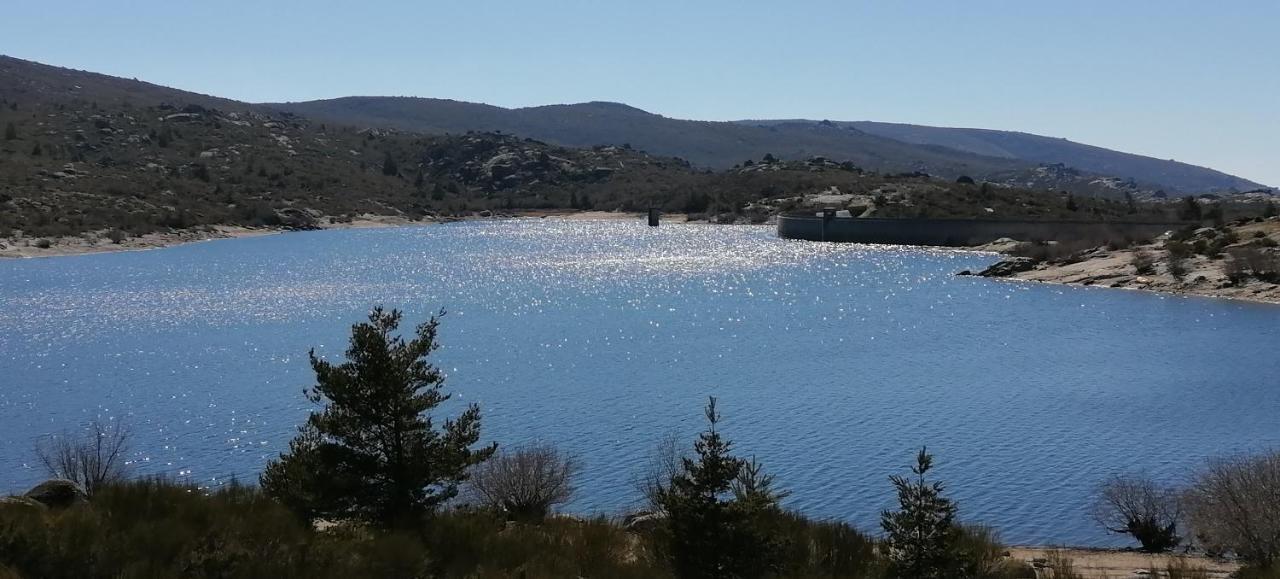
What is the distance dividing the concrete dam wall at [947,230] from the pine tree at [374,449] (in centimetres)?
9318

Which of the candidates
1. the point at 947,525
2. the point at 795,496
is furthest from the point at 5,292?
the point at 947,525

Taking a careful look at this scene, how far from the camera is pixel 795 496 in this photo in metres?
27.8

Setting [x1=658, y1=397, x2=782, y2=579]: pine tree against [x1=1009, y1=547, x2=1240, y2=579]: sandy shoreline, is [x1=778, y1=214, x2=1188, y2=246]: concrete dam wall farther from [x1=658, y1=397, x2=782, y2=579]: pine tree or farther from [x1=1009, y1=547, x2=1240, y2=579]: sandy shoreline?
[x1=658, y1=397, x2=782, y2=579]: pine tree

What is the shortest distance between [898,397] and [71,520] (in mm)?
32924

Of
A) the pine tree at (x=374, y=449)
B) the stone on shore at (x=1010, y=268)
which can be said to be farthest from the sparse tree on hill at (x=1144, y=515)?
the stone on shore at (x=1010, y=268)

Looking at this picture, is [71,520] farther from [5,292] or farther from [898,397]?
[5,292]

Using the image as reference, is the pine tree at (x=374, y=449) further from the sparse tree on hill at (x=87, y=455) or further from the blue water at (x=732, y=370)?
the blue water at (x=732, y=370)

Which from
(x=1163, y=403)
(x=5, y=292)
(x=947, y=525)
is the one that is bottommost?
(x=5, y=292)

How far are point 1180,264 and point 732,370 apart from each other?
45329mm

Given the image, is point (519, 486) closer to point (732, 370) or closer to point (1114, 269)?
point (732, 370)

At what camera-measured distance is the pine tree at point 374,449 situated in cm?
1667

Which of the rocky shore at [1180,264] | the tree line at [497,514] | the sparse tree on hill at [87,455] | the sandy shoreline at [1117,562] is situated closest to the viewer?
the tree line at [497,514]

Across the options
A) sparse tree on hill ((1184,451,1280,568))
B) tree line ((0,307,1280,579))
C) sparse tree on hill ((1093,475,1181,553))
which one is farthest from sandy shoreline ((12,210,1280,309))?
tree line ((0,307,1280,579))

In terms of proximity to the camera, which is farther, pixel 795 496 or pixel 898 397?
pixel 898 397
